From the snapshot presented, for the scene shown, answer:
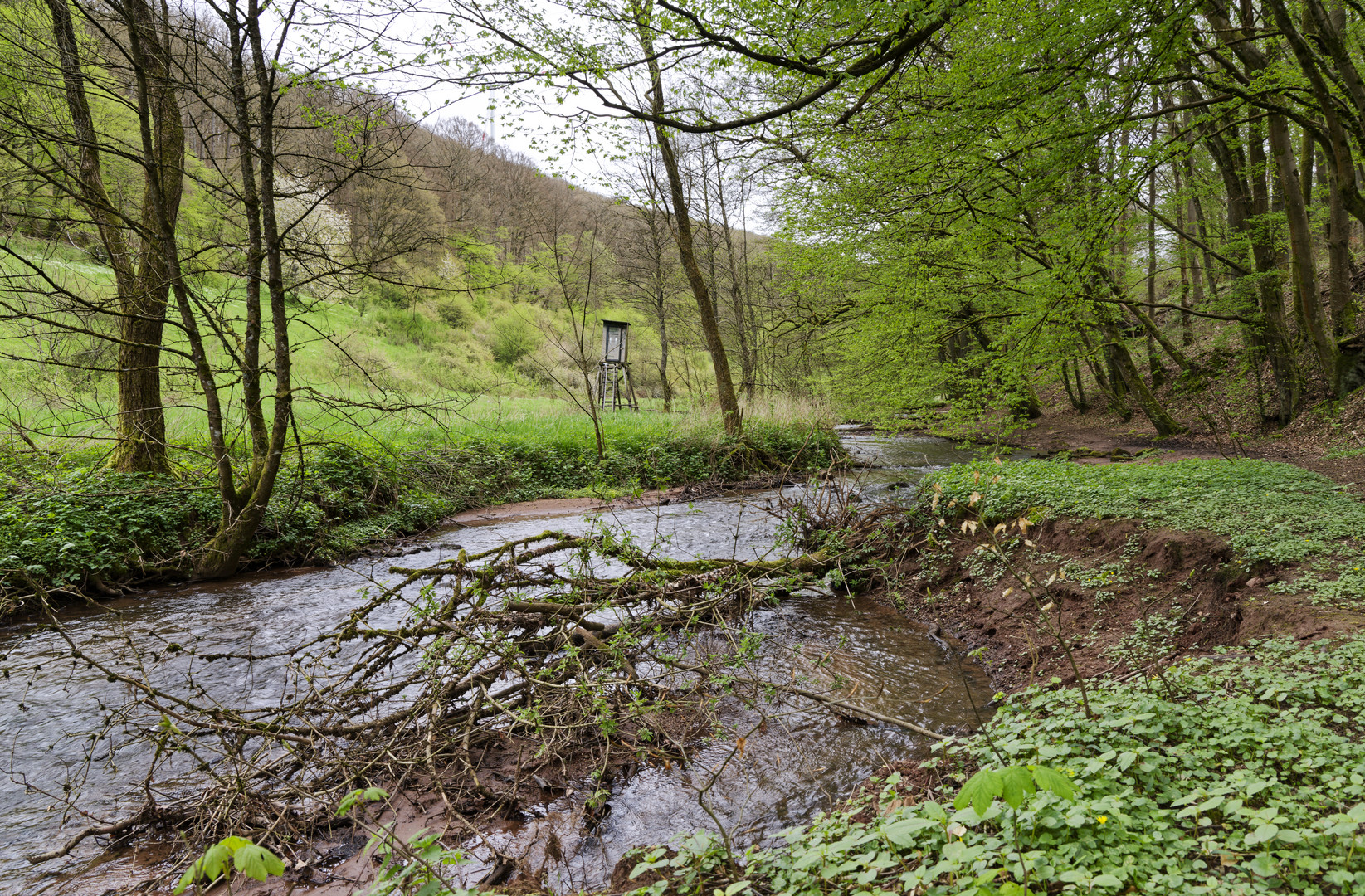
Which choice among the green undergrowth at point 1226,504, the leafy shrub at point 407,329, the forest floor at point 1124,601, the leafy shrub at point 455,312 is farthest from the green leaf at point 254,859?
the leafy shrub at point 455,312

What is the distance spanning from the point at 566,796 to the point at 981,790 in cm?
254

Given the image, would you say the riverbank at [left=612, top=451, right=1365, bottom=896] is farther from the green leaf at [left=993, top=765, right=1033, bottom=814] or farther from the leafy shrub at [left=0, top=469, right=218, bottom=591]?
the leafy shrub at [left=0, top=469, right=218, bottom=591]

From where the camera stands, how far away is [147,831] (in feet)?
10.2

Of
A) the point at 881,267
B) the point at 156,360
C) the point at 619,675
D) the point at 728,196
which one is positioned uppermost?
the point at 728,196

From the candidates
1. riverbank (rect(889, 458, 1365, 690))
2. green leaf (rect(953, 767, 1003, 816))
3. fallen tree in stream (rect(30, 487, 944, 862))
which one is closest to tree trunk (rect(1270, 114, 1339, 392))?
riverbank (rect(889, 458, 1365, 690))

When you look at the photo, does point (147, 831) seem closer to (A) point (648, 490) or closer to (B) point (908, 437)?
(A) point (648, 490)

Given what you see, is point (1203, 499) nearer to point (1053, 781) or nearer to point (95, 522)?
point (1053, 781)

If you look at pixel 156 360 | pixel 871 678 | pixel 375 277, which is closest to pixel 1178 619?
pixel 871 678

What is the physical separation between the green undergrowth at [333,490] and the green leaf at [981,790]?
349 cm

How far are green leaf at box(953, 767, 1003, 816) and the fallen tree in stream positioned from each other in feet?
5.64

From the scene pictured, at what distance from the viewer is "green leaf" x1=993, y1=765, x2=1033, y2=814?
1.50 metres

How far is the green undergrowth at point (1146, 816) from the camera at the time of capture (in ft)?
5.77

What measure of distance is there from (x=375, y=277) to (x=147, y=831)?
4750 mm

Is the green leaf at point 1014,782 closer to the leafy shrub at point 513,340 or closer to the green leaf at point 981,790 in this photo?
the green leaf at point 981,790
